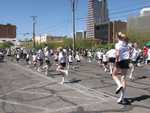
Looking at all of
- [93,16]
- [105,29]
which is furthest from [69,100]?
[93,16]

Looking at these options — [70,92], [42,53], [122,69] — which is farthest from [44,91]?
[42,53]

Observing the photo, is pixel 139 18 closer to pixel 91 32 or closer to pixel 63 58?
pixel 91 32

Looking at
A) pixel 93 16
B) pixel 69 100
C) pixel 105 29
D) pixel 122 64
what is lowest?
pixel 69 100

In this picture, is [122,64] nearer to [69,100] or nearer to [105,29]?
[69,100]

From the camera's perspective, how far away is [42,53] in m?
28.8

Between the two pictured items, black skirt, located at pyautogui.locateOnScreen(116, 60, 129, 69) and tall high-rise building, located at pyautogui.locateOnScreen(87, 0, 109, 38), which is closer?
black skirt, located at pyautogui.locateOnScreen(116, 60, 129, 69)

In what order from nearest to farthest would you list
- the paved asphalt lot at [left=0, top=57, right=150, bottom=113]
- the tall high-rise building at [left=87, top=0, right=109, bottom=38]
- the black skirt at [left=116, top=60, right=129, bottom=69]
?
1. the paved asphalt lot at [left=0, top=57, right=150, bottom=113]
2. the black skirt at [left=116, top=60, right=129, bottom=69]
3. the tall high-rise building at [left=87, top=0, right=109, bottom=38]

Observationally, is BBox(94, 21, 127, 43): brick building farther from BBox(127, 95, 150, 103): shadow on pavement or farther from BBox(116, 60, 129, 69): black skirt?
BBox(116, 60, 129, 69): black skirt

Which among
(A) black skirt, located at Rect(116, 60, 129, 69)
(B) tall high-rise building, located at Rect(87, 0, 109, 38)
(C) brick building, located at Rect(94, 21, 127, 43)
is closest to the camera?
(A) black skirt, located at Rect(116, 60, 129, 69)

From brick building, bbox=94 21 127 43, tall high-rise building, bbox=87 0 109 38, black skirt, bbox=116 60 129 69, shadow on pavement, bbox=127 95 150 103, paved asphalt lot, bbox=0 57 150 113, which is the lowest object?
Answer: paved asphalt lot, bbox=0 57 150 113

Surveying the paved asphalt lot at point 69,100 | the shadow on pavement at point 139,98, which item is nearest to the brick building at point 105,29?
the paved asphalt lot at point 69,100

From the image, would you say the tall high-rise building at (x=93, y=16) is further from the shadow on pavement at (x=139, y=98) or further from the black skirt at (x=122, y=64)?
the black skirt at (x=122, y=64)

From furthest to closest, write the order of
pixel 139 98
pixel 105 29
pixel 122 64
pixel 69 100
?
pixel 105 29, pixel 69 100, pixel 139 98, pixel 122 64

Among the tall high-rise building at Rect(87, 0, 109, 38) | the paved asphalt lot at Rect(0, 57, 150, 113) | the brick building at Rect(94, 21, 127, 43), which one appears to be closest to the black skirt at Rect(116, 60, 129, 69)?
the paved asphalt lot at Rect(0, 57, 150, 113)
